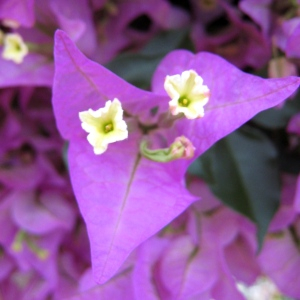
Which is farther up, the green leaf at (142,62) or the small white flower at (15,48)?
the small white flower at (15,48)

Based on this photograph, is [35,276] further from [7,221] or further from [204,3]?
[204,3]

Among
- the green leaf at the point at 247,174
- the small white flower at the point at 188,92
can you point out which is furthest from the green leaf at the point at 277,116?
the small white flower at the point at 188,92

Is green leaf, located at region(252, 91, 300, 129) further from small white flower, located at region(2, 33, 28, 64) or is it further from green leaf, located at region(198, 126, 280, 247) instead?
small white flower, located at region(2, 33, 28, 64)

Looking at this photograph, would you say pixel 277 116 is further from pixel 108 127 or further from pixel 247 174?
pixel 108 127

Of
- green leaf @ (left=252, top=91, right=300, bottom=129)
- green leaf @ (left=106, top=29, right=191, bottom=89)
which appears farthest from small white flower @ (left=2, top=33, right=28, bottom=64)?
green leaf @ (left=252, top=91, right=300, bottom=129)

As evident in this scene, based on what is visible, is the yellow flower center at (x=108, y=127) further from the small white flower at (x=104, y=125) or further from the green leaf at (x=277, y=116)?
the green leaf at (x=277, y=116)

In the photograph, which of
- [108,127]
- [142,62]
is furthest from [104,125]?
[142,62]
